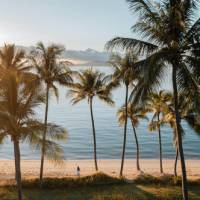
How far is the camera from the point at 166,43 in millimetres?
16578

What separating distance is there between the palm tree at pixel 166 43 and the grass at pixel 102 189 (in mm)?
7879

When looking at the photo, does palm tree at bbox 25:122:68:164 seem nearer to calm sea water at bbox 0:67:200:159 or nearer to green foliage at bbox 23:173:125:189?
green foliage at bbox 23:173:125:189

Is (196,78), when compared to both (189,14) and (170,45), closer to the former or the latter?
(170,45)

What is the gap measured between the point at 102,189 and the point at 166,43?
11.8m

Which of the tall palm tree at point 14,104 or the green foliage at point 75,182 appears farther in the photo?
the green foliage at point 75,182

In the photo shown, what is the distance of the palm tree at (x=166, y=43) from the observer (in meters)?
16.1

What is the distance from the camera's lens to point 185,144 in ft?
225

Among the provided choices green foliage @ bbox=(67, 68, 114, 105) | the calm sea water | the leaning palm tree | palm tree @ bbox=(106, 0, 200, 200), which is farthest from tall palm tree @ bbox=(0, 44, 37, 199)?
the calm sea water

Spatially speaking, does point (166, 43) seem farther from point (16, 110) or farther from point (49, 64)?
point (49, 64)

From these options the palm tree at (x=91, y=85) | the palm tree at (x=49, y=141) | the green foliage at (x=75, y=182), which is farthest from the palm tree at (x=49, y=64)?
the palm tree at (x=91, y=85)

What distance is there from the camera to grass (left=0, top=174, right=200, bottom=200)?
70.7 feet

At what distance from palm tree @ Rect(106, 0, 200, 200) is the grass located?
788 cm

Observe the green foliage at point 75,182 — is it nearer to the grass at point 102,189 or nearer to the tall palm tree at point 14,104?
the grass at point 102,189

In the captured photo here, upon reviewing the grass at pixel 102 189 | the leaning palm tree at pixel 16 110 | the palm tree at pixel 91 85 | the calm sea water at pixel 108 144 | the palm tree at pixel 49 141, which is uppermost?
the palm tree at pixel 91 85
